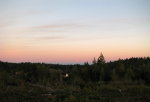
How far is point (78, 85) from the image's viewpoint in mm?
22312

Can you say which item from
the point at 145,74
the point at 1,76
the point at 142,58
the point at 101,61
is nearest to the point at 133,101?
the point at 1,76

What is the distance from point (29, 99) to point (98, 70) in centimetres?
4270

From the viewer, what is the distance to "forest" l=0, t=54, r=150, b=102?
534 inches

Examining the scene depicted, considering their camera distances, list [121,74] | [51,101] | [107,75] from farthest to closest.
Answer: [107,75] → [121,74] → [51,101]

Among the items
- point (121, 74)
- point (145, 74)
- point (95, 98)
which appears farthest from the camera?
point (121, 74)

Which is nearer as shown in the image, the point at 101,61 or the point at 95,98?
the point at 95,98

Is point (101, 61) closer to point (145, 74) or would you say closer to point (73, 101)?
point (145, 74)

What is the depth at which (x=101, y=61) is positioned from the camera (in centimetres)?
6856

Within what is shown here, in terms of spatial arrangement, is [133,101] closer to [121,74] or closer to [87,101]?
[87,101]

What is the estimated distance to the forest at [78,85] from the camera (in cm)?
1356

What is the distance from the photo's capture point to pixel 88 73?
55.5 meters

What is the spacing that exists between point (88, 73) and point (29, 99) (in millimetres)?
43004

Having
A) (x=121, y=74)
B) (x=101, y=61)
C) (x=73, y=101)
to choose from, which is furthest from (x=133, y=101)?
(x=101, y=61)

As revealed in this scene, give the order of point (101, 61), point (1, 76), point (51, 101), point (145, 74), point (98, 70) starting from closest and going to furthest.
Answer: point (51, 101) → point (1, 76) → point (145, 74) → point (98, 70) → point (101, 61)
